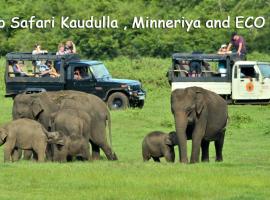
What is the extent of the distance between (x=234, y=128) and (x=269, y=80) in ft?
27.3

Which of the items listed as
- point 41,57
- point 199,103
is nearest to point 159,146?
point 199,103

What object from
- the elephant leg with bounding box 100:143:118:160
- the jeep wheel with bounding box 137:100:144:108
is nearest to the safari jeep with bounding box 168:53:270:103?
the jeep wheel with bounding box 137:100:144:108

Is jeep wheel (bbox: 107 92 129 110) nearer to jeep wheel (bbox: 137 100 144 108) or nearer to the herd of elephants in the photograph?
jeep wheel (bbox: 137 100 144 108)

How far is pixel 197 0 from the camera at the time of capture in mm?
68250

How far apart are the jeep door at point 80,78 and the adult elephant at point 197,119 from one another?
15119 mm

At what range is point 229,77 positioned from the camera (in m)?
39.6

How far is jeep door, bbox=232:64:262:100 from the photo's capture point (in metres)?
39.4

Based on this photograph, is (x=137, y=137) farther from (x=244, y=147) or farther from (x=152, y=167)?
(x=152, y=167)

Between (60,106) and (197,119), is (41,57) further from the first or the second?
(197,119)

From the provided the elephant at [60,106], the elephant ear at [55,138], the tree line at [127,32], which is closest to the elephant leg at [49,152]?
the elephant ear at [55,138]

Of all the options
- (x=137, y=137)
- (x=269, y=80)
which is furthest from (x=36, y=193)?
(x=269, y=80)

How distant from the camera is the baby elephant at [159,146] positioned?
22.4 meters

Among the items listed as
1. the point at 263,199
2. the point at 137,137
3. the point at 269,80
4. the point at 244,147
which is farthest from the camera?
the point at 269,80

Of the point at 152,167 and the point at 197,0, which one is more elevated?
the point at 197,0
